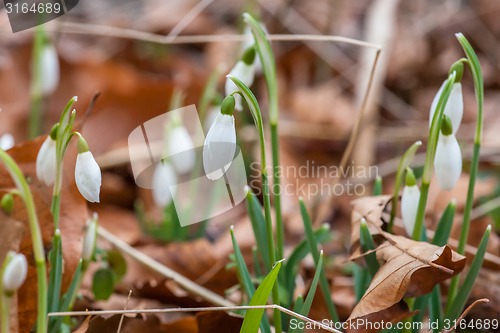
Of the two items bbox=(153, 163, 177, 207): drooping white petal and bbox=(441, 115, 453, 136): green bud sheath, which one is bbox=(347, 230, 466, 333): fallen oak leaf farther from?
bbox=(153, 163, 177, 207): drooping white petal

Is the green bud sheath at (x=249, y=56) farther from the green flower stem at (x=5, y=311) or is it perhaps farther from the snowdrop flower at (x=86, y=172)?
the green flower stem at (x=5, y=311)

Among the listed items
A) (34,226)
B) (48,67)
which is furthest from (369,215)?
(48,67)

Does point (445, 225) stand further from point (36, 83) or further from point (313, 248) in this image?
point (36, 83)

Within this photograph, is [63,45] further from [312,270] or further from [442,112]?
[442,112]

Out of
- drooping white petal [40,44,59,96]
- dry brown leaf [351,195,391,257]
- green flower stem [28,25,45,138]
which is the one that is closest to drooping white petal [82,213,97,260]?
dry brown leaf [351,195,391,257]

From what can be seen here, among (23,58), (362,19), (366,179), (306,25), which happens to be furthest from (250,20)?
(362,19)
